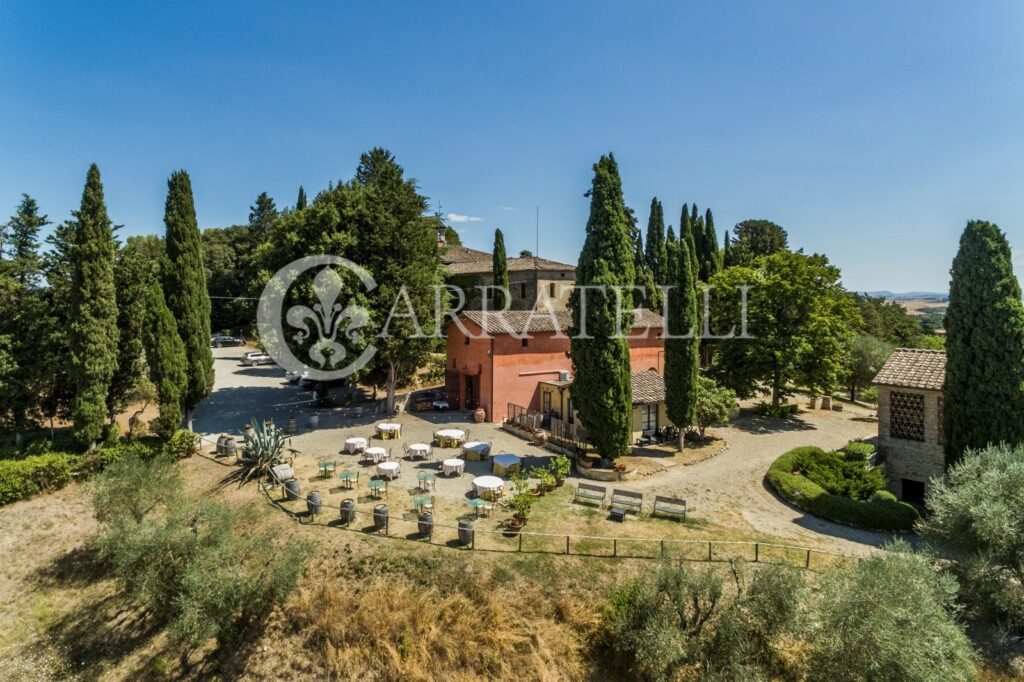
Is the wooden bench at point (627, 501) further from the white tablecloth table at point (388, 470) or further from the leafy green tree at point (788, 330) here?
the leafy green tree at point (788, 330)

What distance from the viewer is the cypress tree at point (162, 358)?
21.5 meters

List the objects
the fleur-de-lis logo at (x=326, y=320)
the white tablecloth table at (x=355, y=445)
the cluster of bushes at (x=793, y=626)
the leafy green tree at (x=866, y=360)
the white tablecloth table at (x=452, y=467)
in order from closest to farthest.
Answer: the cluster of bushes at (x=793, y=626) → the white tablecloth table at (x=452, y=467) → the white tablecloth table at (x=355, y=445) → the fleur-de-lis logo at (x=326, y=320) → the leafy green tree at (x=866, y=360)

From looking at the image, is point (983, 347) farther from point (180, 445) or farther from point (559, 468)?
point (180, 445)

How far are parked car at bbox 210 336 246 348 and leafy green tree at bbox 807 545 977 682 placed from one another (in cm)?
5915

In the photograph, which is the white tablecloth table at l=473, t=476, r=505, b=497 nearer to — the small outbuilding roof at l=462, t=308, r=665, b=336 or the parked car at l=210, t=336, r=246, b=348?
the small outbuilding roof at l=462, t=308, r=665, b=336

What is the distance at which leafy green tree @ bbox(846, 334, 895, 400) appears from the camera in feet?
126

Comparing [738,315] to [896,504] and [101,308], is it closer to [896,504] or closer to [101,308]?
[896,504]

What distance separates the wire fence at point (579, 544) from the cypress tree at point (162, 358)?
36.4 feet

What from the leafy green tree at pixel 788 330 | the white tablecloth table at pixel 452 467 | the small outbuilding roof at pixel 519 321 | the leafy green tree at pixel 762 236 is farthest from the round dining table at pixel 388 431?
the leafy green tree at pixel 762 236

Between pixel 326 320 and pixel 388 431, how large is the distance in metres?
6.63

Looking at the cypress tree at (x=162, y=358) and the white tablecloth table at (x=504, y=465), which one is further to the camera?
the cypress tree at (x=162, y=358)

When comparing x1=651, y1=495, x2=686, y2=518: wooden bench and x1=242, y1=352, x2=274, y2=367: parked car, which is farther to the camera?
x1=242, y1=352, x2=274, y2=367: parked car

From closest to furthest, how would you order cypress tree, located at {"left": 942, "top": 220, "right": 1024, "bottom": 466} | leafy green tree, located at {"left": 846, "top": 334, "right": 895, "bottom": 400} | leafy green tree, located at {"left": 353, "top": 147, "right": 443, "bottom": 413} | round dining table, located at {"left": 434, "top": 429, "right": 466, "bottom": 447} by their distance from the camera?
cypress tree, located at {"left": 942, "top": 220, "right": 1024, "bottom": 466} → round dining table, located at {"left": 434, "top": 429, "right": 466, "bottom": 447} → leafy green tree, located at {"left": 353, "top": 147, "right": 443, "bottom": 413} → leafy green tree, located at {"left": 846, "top": 334, "right": 895, "bottom": 400}

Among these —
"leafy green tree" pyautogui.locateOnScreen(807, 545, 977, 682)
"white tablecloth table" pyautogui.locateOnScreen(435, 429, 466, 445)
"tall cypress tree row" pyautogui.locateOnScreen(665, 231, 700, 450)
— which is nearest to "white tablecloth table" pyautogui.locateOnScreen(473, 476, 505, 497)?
"white tablecloth table" pyautogui.locateOnScreen(435, 429, 466, 445)
